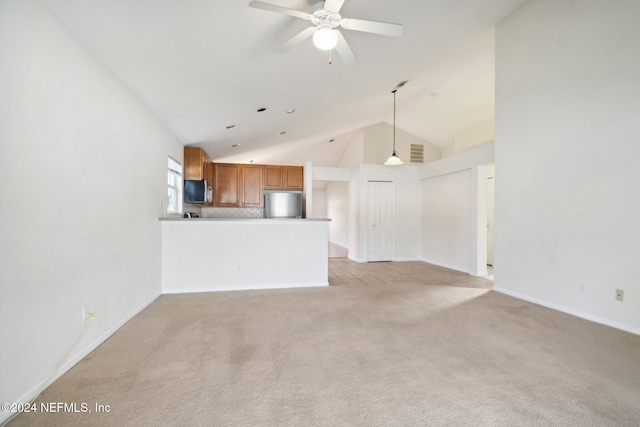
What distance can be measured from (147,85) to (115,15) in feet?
3.34

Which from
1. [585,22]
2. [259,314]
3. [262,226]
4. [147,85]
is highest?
[585,22]

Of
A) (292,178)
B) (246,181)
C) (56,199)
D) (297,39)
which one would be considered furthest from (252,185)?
(56,199)

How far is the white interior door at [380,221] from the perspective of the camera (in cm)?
721

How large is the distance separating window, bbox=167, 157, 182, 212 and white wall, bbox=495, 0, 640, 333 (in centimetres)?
497

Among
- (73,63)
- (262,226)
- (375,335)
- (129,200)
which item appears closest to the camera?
(73,63)

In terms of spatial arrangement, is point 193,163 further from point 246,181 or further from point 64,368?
point 64,368

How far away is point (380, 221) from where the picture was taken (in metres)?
7.27

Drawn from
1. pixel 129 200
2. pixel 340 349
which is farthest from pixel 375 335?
pixel 129 200

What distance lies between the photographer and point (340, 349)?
91.0 inches

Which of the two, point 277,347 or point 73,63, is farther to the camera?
point 277,347

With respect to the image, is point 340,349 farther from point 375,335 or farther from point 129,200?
point 129,200

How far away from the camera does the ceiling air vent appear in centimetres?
789

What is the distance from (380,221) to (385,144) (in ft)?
6.95

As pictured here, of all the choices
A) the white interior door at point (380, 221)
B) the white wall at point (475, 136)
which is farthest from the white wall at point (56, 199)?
the white wall at point (475, 136)
